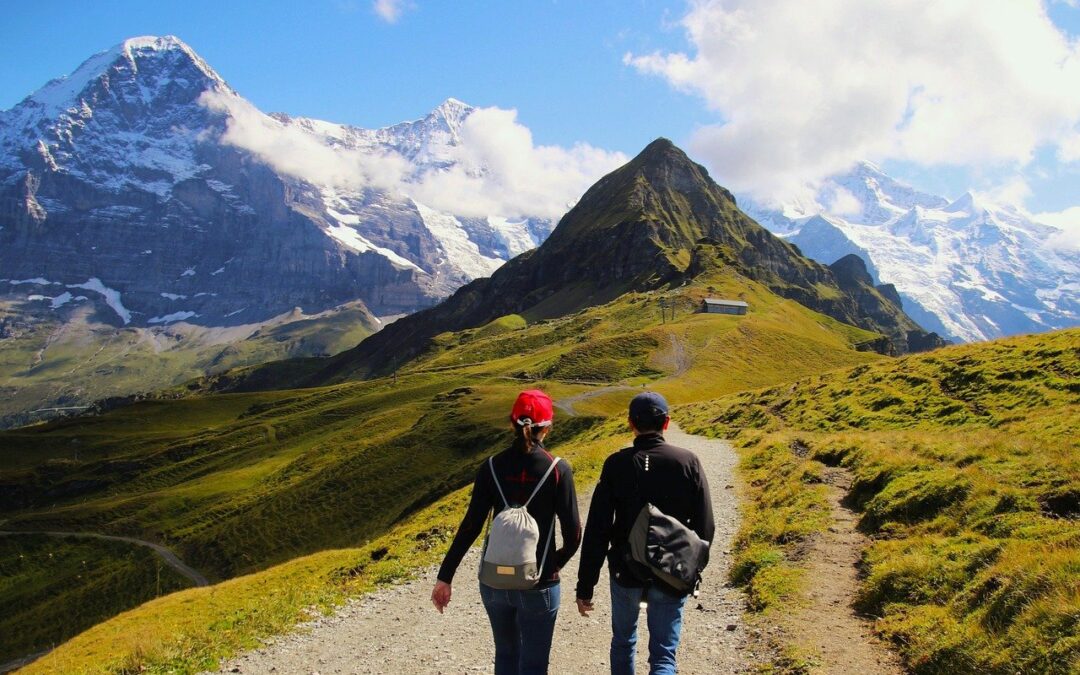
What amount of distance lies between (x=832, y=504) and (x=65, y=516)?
145954 mm

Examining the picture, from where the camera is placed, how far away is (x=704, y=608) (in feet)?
47.6

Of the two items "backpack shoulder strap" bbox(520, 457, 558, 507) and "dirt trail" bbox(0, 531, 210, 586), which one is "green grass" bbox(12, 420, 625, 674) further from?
"dirt trail" bbox(0, 531, 210, 586)

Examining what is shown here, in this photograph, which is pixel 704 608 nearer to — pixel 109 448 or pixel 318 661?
pixel 318 661

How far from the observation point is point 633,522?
830 centimetres

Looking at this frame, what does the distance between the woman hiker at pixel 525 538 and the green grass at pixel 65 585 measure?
8764 cm

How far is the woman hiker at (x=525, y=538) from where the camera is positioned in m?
8.02

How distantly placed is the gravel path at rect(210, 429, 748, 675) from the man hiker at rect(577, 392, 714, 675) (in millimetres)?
4005

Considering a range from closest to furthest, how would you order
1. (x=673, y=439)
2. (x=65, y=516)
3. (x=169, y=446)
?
(x=673, y=439) → (x=65, y=516) → (x=169, y=446)

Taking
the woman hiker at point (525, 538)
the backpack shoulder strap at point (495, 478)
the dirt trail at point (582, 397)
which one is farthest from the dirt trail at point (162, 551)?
the backpack shoulder strap at point (495, 478)

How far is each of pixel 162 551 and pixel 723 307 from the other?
146 meters

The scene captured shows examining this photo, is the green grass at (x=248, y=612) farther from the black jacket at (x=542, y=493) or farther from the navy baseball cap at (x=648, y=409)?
the navy baseball cap at (x=648, y=409)

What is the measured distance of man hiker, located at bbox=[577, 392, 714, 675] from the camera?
8.23 m

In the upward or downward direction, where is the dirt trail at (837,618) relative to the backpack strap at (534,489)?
downward

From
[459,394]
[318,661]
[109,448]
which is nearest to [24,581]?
[459,394]
